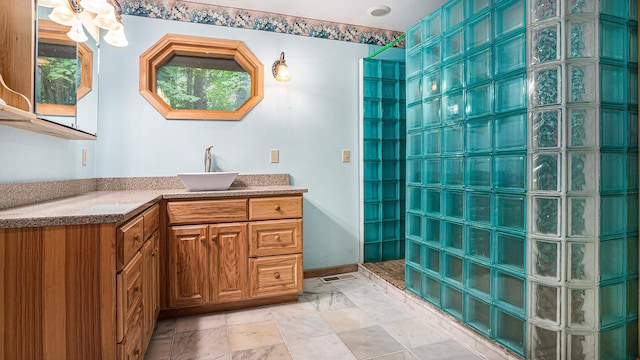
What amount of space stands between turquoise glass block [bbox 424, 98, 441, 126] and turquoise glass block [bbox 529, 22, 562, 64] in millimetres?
627

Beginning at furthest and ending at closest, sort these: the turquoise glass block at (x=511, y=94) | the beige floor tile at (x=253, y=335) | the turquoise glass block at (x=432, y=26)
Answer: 1. the turquoise glass block at (x=432, y=26)
2. the beige floor tile at (x=253, y=335)
3. the turquoise glass block at (x=511, y=94)

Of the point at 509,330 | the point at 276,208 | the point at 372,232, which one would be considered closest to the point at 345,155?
the point at 372,232

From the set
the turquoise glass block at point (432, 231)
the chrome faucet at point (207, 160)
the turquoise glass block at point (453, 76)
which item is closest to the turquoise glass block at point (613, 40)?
the turquoise glass block at point (453, 76)

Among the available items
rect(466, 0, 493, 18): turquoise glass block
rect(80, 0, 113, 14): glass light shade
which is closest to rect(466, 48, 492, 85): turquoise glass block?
rect(466, 0, 493, 18): turquoise glass block

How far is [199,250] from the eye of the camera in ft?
7.02

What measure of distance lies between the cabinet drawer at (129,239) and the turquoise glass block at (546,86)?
1.80 meters

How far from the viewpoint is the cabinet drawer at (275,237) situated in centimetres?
226

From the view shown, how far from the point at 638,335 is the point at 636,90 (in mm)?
1110

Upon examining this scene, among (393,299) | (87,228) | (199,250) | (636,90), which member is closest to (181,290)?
(199,250)

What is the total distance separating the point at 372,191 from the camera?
309cm

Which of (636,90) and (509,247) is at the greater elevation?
(636,90)

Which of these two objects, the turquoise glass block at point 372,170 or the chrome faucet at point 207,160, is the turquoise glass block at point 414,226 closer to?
the turquoise glass block at point 372,170

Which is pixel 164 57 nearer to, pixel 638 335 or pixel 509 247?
pixel 509 247

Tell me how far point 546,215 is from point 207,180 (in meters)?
1.95
